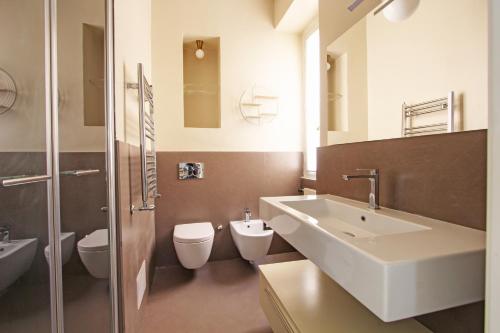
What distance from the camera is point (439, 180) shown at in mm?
938

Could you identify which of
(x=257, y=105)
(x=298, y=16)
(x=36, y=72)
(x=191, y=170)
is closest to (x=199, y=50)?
(x=257, y=105)

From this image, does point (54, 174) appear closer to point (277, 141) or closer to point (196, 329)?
point (196, 329)

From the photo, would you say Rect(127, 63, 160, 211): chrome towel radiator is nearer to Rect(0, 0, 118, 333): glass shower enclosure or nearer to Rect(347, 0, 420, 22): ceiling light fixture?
Rect(0, 0, 118, 333): glass shower enclosure

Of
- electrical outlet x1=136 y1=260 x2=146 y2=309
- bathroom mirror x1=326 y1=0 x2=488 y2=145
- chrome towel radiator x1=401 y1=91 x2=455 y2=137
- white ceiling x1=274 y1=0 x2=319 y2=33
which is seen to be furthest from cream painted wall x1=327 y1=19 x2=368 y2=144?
→ electrical outlet x1=136 y1=260 x2=146 y2=309

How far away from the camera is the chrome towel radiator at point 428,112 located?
92cm

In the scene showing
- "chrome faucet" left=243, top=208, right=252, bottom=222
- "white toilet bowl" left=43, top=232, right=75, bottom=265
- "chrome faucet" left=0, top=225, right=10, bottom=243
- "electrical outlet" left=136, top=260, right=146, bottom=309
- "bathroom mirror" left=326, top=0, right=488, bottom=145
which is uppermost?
"bathroom mirror" left=326, top=0, right=488, bottom=145

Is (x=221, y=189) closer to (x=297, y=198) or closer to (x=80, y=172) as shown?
(x=297, y=198)

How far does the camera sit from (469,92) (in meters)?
0.86

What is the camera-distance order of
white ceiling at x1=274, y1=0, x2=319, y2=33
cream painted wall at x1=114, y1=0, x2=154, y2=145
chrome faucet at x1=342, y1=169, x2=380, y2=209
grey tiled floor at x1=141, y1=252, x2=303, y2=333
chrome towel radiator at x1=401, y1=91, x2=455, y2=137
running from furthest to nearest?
white ceiling at x1=274, y1=0, x2=319, y2=33 < grey tiled floor at x1=141, y1=252, x2=303, y2=333 < cream painted wall at x1=114, y1=0, x2=154, y2=145 < chrome faucet at x1=342, y1=169, x2=380, y2=209 < chrome towel radiator at x1=401, y1=91, x2=455, y2=137

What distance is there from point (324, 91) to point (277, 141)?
1.02 m

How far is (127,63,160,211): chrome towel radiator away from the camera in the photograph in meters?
1.53

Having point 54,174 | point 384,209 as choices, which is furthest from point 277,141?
point 54,174

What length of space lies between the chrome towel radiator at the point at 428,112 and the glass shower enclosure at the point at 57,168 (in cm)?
141

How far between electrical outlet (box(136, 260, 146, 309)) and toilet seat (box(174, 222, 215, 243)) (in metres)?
0.37
